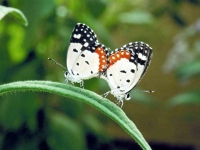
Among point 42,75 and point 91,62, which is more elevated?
point 42,75

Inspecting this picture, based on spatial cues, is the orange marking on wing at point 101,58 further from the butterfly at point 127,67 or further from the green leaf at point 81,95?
the green leaf at point 81,95

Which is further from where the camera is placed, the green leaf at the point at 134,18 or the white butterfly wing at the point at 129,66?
the green leaf at the point at 134,18

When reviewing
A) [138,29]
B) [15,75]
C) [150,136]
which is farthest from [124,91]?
[150,136]

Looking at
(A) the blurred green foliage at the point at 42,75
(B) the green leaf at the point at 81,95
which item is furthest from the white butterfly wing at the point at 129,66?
(A) the blurred green foliage at the point at 42,75

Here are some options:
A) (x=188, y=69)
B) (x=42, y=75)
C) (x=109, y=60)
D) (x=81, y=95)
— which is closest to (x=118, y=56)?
(x=109, y=60)

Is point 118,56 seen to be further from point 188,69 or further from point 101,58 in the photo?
point 188,69

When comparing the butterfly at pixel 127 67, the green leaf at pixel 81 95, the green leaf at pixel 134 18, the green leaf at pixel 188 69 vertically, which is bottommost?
the green leaf at pixel 81 95

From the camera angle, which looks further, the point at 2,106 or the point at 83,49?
the point at 2,106

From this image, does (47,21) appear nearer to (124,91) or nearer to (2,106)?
(2,106)
